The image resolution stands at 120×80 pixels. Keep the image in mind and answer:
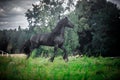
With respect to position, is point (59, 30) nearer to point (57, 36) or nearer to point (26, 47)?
point (57, 36)

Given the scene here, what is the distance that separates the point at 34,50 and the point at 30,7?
124 cm

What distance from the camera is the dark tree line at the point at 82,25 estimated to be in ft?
17.2

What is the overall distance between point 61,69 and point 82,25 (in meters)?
1.23

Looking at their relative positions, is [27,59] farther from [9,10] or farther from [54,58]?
[9,10]

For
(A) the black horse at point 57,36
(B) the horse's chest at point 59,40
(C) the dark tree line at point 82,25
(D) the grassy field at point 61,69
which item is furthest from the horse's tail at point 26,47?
(B) the horse's chest at point 59,40

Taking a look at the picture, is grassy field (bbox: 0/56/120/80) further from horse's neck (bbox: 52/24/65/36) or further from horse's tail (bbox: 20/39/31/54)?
horse's neck (bbox: 52/24/65/36)

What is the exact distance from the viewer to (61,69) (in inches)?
203

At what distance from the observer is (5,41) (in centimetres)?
580

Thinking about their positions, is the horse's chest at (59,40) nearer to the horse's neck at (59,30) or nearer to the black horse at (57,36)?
the black horse at (57,36)

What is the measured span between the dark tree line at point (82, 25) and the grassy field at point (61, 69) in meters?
0.24

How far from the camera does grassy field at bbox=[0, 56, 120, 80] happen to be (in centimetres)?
501

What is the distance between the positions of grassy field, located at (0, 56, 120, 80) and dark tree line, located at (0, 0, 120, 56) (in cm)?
24

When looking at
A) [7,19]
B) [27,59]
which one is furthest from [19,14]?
[27,59]

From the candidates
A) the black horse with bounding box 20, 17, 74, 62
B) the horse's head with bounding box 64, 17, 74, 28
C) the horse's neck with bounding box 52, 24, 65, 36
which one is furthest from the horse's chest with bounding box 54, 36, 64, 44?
the horse's head with bounding box 64, 17, 74, 28
